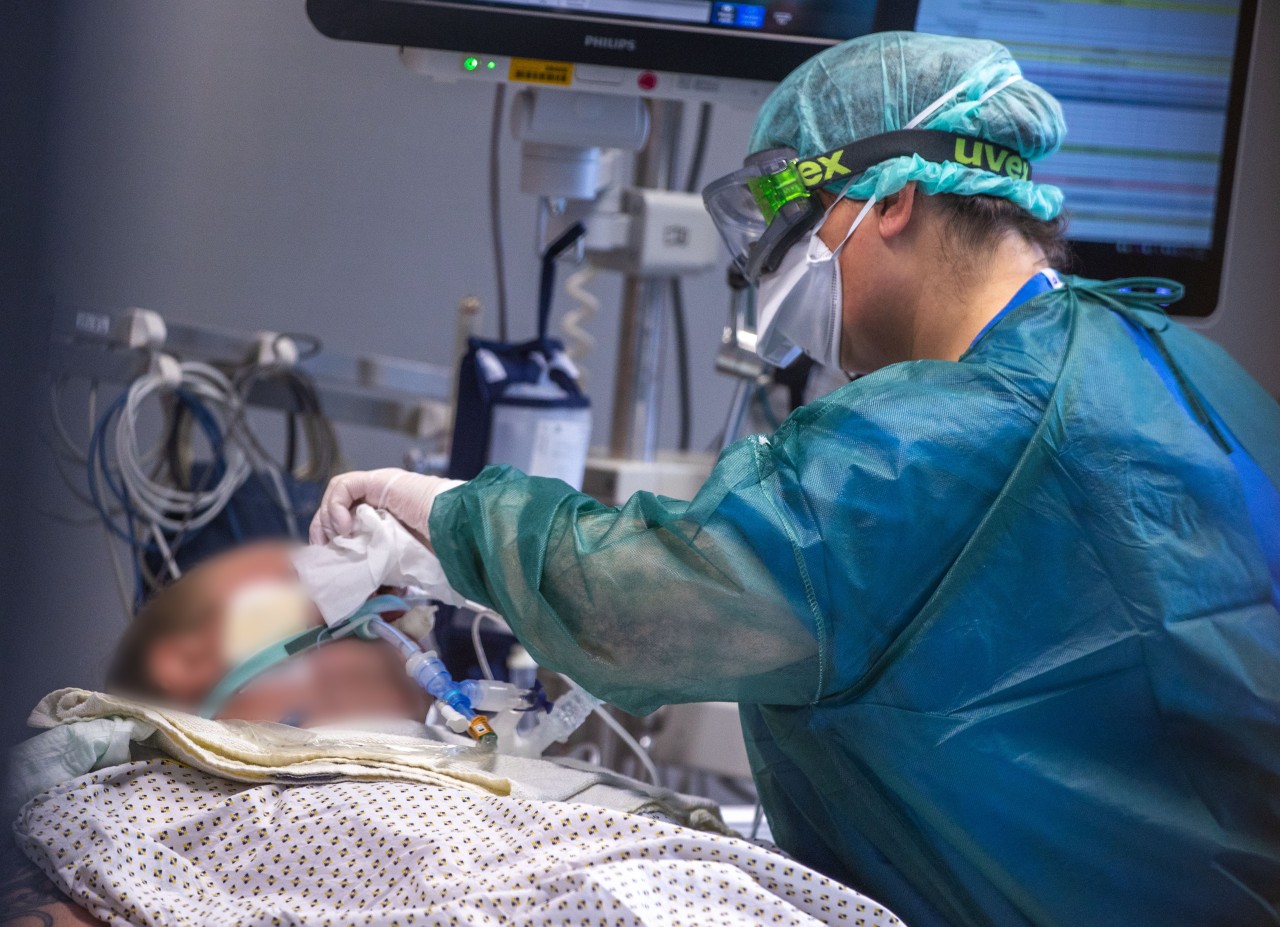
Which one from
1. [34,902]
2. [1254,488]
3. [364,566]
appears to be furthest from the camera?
[364,566]

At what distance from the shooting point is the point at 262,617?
117cm

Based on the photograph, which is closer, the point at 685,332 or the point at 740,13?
the point at 740,13

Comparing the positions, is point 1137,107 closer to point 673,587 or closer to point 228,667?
point 673,587

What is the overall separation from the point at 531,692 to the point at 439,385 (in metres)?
1.15

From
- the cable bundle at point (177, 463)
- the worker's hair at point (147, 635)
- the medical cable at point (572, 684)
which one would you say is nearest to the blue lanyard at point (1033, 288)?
the medical cable at point (572, 684)

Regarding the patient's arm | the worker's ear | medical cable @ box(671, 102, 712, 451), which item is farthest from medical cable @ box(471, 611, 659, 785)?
medical cable @ box(671, 102, 712, 451)

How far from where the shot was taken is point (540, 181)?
171 centimetres

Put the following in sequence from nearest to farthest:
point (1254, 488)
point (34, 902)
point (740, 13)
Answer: point (34, 902)
point (1254, 488)
point (740, 13)

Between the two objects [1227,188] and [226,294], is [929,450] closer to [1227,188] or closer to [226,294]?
[1227,188]

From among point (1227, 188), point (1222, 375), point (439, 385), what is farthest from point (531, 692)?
point (1227, 188)

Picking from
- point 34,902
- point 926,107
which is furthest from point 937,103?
point 34,902

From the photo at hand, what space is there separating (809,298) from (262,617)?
0.62 m

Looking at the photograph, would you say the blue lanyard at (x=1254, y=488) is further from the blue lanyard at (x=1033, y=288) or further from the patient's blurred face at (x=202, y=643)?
the patient's blurred face at (x=202, y=643)

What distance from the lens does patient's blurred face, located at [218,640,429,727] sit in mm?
1207
